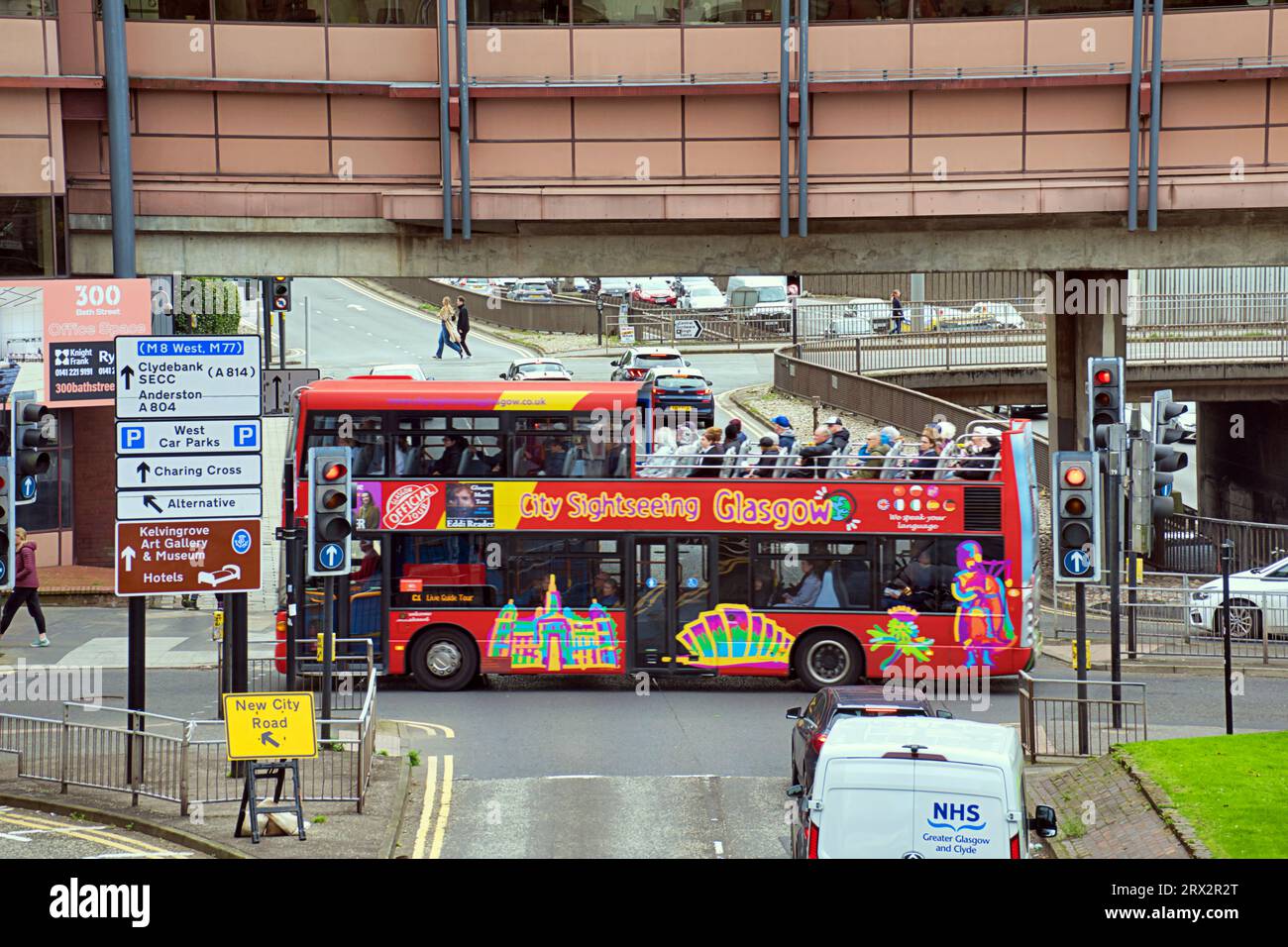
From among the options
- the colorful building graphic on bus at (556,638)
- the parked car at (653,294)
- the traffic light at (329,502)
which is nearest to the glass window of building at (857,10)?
the colorful building graphic on bus at (556,638)

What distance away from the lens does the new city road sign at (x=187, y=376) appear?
51.9 feet

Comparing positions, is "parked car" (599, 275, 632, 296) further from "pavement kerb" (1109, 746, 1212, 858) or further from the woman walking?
"pavement kerb" (1109, 746, 1212, 858)

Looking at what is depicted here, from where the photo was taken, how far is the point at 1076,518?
17.5m

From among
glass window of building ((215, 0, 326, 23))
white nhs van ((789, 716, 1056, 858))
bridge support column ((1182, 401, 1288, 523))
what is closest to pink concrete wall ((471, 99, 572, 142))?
glass window of building ((215, 0, 326, 23))

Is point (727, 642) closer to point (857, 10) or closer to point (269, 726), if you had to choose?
point (269, 726)

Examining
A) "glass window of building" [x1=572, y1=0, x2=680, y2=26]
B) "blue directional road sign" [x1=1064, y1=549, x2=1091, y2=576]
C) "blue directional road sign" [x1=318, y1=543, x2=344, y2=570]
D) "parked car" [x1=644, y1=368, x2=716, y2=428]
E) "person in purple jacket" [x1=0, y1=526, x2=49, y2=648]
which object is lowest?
"person in purple jacket" [x1=0, y1=526, x2=49, y2=648]

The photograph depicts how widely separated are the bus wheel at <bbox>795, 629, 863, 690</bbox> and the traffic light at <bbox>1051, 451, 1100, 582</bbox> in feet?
17.7

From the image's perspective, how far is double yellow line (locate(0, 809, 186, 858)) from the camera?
565 inches

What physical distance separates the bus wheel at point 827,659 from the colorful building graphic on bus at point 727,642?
33cm

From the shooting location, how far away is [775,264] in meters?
31.2

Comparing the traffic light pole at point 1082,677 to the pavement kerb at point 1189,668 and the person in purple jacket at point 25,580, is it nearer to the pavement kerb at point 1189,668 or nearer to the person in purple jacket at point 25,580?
the pavement kerb at point 1189,668

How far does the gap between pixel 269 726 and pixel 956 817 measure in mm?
6677

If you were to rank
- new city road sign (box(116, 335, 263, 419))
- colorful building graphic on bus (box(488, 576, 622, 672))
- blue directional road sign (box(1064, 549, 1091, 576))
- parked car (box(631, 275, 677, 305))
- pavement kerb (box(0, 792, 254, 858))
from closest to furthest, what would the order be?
pavement kerb (box(0, 792, 254, 858)) → new city road sign (box(116, 335, 263, 419)) → blue directional road sign (box(1064, 549, 1091, 576)) → colorful building graphic on bus (box(488, 576, 622, 672)) → parked car (box(631, 275, 677, 305))
